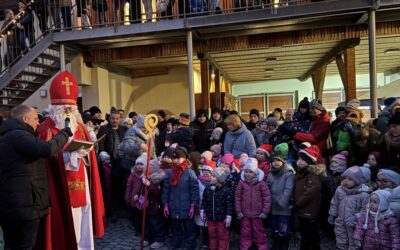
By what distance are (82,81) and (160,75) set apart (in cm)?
323

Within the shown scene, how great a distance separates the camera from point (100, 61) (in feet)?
33.6

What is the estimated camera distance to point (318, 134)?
520cm

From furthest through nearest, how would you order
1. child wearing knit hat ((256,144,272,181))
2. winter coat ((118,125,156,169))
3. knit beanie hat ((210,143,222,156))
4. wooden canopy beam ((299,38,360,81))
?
wooden canopy beam ((299,38,360,81)) → knit beanie hat ((210,143,222,156)) → winter coat ((118,125,156,169)) → child wearing knit hat ((256,144,272,181))

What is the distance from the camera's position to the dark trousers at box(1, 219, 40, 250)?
341cm

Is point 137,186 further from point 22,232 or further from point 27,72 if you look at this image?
point 27,72

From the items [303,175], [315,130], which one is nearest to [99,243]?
[303,175]

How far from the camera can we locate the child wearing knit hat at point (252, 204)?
4.48 meters

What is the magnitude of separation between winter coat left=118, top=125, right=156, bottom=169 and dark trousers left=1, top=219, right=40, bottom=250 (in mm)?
2353

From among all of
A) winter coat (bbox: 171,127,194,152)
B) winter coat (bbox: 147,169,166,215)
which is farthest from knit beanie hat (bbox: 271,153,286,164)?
winter coat (bbox: 171,127,194,152)

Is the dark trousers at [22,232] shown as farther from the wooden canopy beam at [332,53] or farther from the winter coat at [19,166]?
the wooden canopy beam at [332,53]

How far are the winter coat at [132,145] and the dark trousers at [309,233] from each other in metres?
2.47

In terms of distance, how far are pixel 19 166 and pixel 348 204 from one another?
329 centimetres

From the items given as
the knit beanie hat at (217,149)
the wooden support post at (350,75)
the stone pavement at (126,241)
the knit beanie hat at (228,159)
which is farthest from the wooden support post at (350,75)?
the knit beanie hat at (228,159)

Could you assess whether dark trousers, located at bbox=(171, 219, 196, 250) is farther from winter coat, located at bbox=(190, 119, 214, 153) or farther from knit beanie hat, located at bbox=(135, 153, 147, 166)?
winter coat, located at bbox=(190, 119, 214, 153)
